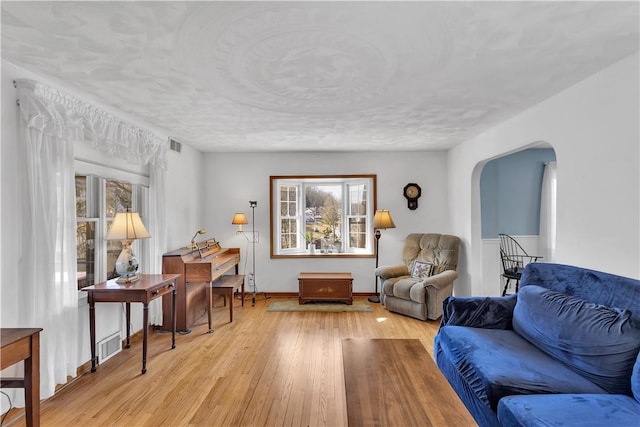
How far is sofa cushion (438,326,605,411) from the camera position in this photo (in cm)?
169

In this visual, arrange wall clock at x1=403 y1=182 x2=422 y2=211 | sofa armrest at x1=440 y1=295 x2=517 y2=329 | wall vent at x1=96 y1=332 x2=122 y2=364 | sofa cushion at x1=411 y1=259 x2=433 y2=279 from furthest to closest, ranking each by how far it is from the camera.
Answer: wall clock at x1=403 y1=182 x2=422 y2=211 → sofa cushion at x1=411 y1=259 x2=433 y2=279 → wall vent at x1=96 y1=332 x2=122 y2=364 → sofa armrest at x1=440 y1=295 x2=517 y2=329

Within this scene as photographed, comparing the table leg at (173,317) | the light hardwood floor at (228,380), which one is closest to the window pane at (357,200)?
the light hardwood floor at (228,380)

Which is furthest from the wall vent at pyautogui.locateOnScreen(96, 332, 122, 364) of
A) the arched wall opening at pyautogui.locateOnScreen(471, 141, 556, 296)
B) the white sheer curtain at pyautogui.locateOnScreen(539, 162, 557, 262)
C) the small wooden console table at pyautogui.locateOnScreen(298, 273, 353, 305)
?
the white sheer curtain at pyautogui.locateOnScreen(539, 162, 557, 262)

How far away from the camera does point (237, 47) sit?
187 cm

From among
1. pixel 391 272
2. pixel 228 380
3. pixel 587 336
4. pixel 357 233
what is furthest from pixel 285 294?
pixel 587 336

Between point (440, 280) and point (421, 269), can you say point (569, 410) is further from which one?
point (421, 269)

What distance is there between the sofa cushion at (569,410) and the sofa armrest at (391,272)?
2963 mm

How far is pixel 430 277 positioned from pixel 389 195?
1.56 m

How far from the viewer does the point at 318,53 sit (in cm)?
194

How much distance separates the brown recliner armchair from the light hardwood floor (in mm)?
257

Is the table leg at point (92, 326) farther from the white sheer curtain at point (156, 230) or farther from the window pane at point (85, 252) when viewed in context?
the white sheer curtain at point (156, 230)

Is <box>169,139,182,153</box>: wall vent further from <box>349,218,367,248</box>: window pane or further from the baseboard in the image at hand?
<box>349,218,367,248</box>: window pane

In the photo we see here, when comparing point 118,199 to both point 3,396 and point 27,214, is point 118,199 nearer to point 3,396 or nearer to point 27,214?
point 27,214

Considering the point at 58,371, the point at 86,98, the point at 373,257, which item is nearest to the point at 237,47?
the point at 86,98
